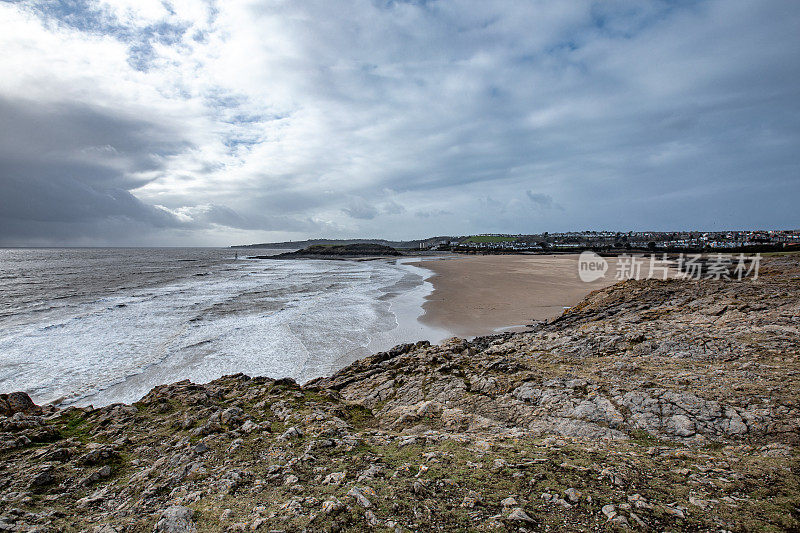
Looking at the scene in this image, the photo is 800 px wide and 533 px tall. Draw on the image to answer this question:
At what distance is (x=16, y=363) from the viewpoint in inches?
484

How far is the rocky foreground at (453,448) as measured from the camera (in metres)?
3.16

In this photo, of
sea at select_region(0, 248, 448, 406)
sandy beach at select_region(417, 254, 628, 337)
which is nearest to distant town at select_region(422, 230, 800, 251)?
sandy beach at select_region(417, 254, 628, 337)

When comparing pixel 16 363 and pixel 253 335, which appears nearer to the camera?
pixel 16 363

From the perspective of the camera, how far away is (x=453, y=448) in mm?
4441

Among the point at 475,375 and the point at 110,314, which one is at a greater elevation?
the point at 475,375

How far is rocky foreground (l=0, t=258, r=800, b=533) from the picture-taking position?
3.16 metres

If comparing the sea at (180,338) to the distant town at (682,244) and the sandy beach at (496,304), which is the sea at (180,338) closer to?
the sandy beach at (496,304)

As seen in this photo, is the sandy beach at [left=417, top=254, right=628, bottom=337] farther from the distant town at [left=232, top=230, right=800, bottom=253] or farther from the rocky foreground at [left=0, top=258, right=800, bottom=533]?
the distant town at [left=232, top=230, right=800, bottom=253]

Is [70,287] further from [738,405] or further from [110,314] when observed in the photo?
[738,405]

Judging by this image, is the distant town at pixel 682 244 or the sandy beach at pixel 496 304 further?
the distant town at pixel 682 244

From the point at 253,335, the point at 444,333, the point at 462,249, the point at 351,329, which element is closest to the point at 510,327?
the point at 444,333

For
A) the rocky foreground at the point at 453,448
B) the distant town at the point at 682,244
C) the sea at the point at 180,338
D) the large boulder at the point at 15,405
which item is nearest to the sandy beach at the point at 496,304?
the sea at the point at 180,338

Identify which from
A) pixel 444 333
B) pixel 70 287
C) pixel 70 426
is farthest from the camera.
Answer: pixel 70 287

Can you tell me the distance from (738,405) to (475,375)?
422 centimetres
